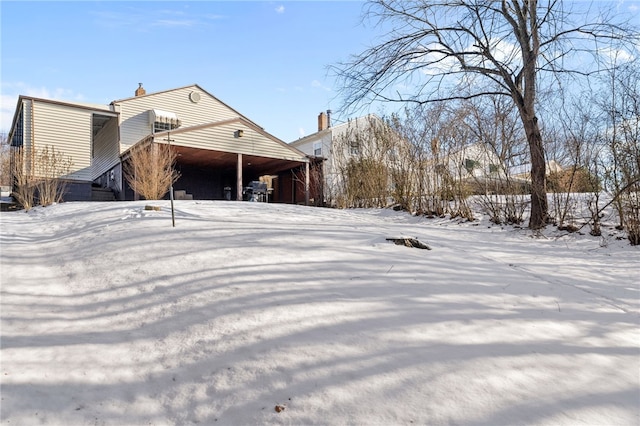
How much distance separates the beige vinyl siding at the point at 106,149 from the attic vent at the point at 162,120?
1674mm

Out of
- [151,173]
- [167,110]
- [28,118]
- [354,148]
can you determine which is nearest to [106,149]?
[167,110]

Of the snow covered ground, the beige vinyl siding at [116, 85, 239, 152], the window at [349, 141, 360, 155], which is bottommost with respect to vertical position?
the snow covered ground

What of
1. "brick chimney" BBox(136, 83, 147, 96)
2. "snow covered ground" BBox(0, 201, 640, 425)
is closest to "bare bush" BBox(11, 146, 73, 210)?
"snow covered ground" BBox(0, 201, 640, 425)

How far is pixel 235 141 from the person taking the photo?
15.3 meters

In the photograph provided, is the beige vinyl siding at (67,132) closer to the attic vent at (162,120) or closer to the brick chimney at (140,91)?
the attic vent at (162,120)

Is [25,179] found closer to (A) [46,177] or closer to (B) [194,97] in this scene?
(A) [46,177]

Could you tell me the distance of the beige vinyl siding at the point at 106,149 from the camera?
17.3 m

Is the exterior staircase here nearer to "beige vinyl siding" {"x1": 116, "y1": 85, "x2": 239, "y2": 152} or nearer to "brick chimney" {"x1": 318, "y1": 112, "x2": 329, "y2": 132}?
"beige vinyl siding" {"x1": 116, "y1": 85, "x2": 239, "y2": 152}

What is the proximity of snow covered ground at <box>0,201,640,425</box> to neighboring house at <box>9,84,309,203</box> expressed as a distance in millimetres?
10542

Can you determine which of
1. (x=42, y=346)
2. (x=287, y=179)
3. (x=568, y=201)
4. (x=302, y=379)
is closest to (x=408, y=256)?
(x=302, y=379)

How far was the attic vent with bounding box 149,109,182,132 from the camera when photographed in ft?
57.2

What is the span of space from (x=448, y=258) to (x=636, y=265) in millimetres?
2453

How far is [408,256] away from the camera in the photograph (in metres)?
4.19

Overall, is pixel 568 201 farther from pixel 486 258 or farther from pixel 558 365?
pixel 558 365
